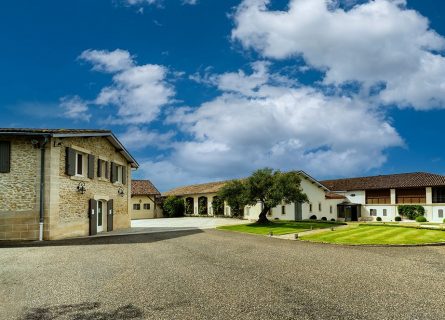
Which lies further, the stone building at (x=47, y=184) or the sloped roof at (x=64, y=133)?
the stone building at (x=47, y=184)

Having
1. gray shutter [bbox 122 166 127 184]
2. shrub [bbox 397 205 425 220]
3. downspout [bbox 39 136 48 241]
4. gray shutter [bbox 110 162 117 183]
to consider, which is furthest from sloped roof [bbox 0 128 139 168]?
shrub [bbox 397 205 425 220]

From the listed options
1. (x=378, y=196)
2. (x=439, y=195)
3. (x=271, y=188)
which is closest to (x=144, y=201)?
(x=271, y=188)

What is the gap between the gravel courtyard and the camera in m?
6.42

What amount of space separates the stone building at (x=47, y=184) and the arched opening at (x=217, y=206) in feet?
75.3

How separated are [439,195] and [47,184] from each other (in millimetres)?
44897

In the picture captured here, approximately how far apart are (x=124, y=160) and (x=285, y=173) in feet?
43.6

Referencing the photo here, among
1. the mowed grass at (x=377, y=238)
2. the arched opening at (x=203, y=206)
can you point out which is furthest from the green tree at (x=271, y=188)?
the arched opening at (x=203, y=206)

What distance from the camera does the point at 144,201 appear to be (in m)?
48.2

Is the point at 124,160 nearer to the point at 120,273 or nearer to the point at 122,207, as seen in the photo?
the point at 122,207

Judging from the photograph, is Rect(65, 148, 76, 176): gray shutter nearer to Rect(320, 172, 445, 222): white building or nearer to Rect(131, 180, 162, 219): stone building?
Rect(131, 180, 162, 219): stone building

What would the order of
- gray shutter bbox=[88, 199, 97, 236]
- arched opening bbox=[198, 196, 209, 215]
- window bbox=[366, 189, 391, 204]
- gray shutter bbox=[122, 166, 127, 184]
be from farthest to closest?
1. window bbox=[366, 189, 391, 204]
2. arched opening bbox=[198, 196, 209, 215]
3. gray shutter bbox=[122, 166, 127, 184]
4. gray shutter bbox=[88, 199, 97, 236]

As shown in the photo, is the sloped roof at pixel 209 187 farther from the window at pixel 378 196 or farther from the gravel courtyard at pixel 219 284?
the gravel courtyard at pixel 219 284

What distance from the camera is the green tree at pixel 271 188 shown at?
29.4m

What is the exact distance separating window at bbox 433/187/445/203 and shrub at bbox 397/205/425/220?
189cm
